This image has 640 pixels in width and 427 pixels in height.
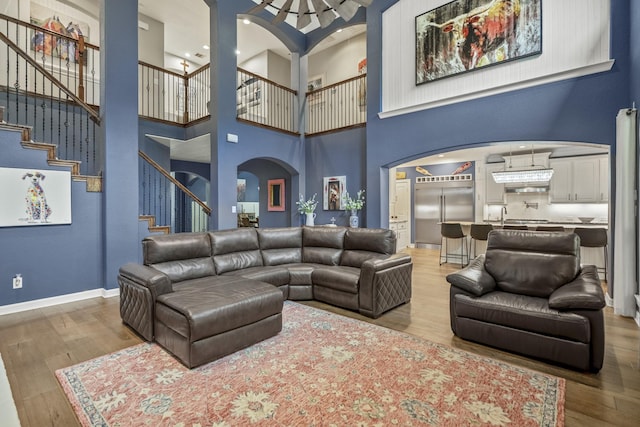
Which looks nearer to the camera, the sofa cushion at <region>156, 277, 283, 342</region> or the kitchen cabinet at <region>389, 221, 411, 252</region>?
the sofa cushion at <region>156, 277, 283, 342</region>

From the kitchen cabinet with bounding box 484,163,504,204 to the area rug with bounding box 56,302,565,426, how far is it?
21.2ft

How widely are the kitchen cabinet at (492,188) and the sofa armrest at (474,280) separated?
5681 millimetres

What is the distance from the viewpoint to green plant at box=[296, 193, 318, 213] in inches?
270

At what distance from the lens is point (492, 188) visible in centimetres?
800

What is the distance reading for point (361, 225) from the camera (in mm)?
6910

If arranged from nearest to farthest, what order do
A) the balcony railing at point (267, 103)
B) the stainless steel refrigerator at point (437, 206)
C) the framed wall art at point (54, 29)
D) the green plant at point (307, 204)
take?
the framed wall art at point (54, 29), the green plant at point (307, 204), the balcony railing at point (267, 103), the stainless steel refrigerator at point (437, 206)

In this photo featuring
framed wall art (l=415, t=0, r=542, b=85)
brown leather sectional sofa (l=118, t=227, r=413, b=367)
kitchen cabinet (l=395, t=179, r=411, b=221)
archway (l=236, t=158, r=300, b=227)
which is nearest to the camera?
brown leather sectional sofa (l=118, t=227, r=413, b=367)

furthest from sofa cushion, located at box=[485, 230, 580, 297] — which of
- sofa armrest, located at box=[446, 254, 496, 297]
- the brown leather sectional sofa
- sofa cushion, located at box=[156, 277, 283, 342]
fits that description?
sofa cushion, located at box=[156, 277, 283, 342]

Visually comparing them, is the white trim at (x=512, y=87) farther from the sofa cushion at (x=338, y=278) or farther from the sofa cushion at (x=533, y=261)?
the sofa cushion at (x=338, y=278)

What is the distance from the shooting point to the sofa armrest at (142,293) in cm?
273

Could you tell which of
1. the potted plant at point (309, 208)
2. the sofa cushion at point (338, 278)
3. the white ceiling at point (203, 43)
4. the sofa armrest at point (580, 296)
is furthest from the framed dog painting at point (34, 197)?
the sofa armrest at point (580, 296)

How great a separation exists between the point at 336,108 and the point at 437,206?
405cm

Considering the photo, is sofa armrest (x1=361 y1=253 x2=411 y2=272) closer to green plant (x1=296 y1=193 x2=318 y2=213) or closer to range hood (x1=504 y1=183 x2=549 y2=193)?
green plant (x1=296 y1=193 x2=318 y2=213)

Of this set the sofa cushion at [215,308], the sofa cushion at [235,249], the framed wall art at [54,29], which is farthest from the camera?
A: the framed wall art at [54,29]
